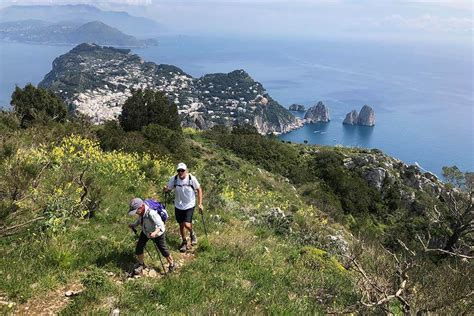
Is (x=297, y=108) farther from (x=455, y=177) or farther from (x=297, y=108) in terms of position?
(x=455, y=177)

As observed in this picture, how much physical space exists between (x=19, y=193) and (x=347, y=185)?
34.2 meters

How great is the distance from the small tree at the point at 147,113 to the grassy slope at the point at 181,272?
94.3 feet

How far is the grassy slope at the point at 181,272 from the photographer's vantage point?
5926 millimetres

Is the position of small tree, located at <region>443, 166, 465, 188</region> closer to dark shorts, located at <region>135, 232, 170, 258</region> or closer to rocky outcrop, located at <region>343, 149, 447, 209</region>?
rocky outcrop, located at <region>343, 149, 447, 209</region>

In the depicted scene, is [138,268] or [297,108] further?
[297,108]

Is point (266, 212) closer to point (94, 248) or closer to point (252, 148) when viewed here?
point (94, 248)

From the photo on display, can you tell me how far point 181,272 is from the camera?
7.30 m

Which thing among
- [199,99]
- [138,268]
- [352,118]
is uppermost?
[138,268]

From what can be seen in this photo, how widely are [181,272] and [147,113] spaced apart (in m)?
34.4

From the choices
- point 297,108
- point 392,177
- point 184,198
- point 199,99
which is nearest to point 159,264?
point 184,198

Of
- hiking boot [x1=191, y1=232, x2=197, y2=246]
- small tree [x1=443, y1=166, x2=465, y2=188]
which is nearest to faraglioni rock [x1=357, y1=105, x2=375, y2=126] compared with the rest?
small tree [x1=443, y1=166, x2=465, y2=188]

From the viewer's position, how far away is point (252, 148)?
41062mm

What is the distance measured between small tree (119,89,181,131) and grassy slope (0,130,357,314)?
2874 centimetres

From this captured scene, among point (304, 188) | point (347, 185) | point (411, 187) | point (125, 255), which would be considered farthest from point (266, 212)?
point (411, 187)
